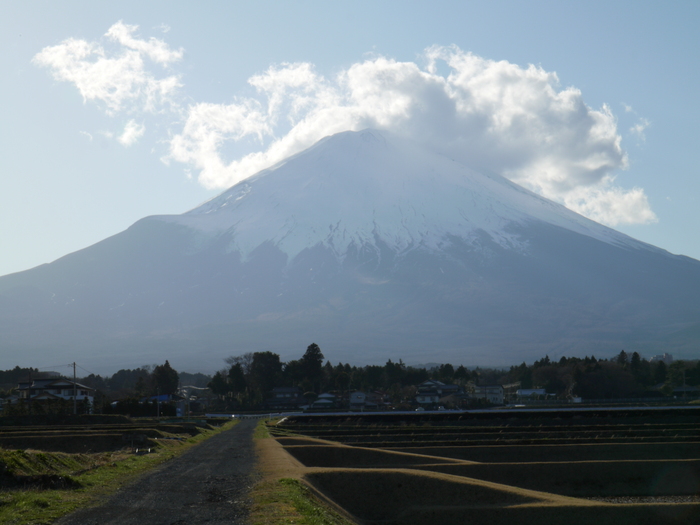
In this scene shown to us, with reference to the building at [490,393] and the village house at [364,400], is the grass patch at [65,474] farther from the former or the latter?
the building at [490,393]

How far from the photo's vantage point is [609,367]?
110 meters

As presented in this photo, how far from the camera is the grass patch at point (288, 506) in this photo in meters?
16.0

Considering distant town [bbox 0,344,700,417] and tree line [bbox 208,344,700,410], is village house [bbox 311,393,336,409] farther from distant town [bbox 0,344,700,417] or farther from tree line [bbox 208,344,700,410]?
tree line [bbox 208,344,700,410]

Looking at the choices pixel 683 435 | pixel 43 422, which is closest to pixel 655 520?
pixel 683 435

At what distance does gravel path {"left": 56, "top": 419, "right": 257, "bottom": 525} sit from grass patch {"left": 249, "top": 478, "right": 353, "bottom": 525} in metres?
0.45

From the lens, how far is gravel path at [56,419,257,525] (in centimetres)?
1625

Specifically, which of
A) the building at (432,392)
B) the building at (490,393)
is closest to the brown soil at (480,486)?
the building at (432,392)

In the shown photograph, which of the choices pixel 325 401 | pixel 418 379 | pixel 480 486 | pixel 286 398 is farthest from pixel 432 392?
pixel 480 486

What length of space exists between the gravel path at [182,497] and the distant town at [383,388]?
202 ft

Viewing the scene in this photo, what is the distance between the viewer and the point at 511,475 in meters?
29.7

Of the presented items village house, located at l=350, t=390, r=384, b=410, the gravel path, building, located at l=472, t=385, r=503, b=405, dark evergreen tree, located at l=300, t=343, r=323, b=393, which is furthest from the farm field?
dark evergreen tree, located at l=300, t=343, r=323, b=393

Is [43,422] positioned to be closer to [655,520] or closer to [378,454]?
[378,454]

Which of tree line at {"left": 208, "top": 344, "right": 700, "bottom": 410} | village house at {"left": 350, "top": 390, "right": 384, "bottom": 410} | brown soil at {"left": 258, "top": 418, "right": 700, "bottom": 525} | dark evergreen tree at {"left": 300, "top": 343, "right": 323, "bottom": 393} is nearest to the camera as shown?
brown soil at {"left": 258, "top": 418, "right": 700, "bottom": 525}

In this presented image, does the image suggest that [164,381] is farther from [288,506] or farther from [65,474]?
[288,506]
